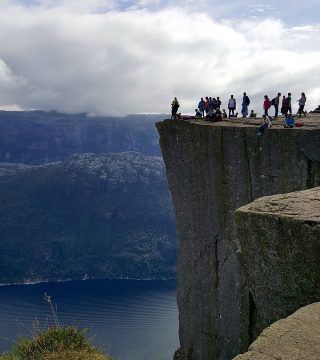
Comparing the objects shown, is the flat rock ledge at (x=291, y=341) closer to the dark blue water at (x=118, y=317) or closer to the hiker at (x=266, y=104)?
the hiker at (x=266, y=104)

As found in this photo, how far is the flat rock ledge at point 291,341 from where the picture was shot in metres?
5.61

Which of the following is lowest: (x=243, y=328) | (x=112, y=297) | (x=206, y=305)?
(x=112, y=297)

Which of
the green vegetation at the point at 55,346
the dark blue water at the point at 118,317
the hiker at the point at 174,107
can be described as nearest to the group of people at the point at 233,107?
the hiker at the point at 174,107

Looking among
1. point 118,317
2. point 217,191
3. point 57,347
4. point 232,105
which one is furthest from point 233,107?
point 118,317

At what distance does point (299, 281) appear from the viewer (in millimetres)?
7879

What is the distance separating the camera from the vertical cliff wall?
1908cm

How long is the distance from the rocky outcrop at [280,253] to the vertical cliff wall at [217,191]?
898cm

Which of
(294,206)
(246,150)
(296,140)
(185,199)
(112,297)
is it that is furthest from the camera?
(112,297)

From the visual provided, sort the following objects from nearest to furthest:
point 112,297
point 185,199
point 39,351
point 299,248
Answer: point 299,248 → point 39,351 → point 185,199 → point 112,297

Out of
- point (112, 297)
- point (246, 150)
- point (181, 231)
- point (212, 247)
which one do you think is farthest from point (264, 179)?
point (112, 297)

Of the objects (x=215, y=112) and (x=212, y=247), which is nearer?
(x=212, y=247)

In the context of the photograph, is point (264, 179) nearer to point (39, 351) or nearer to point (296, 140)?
point (296, 140)

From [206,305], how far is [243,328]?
39.9ft

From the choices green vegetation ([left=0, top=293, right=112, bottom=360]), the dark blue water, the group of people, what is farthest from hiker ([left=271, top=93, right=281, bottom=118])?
the dark blue water
